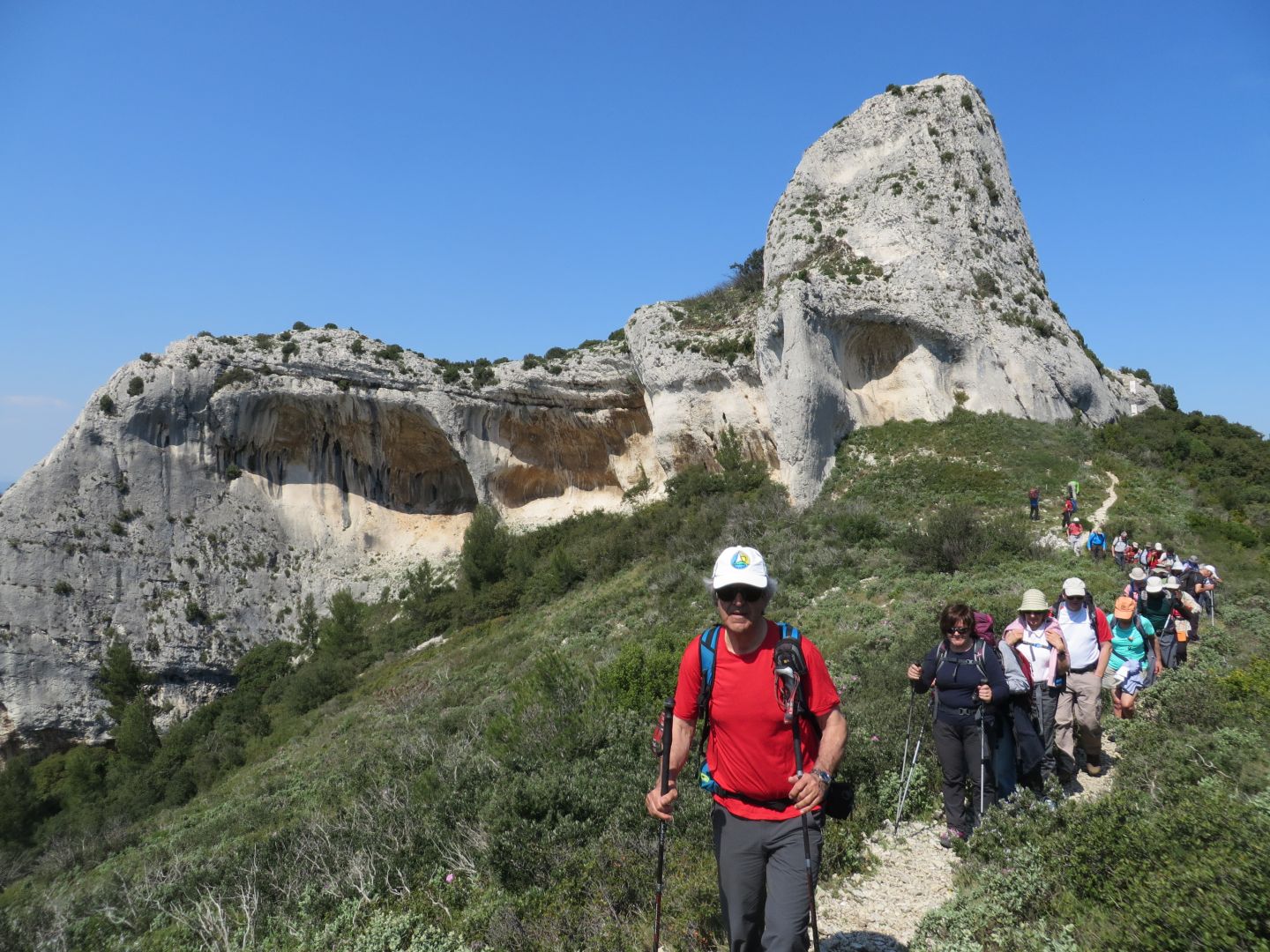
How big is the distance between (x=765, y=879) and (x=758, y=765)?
0.50m

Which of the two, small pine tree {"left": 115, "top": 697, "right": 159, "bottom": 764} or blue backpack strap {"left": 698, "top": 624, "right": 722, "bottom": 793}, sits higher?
blue backpack strap {"left": 698, "top": 624, "right": 722, "bottom": 793}

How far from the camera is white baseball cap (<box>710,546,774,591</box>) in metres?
2.85

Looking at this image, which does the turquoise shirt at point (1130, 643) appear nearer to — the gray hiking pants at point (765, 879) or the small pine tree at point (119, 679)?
the gray hiking pants at point (765, 879)

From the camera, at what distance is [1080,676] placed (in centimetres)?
578

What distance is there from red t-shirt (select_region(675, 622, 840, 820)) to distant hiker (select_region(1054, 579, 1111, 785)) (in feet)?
13.4

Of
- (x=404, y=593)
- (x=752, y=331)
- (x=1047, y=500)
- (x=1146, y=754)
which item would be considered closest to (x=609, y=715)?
(x=1146, y=754)

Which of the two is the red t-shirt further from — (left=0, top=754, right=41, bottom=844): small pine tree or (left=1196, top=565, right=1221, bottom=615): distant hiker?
(left=0, top=754, right=41, bottom=844): small pine tree

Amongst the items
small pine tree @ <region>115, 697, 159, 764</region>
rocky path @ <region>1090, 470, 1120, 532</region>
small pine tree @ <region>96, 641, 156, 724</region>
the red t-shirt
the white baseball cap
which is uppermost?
rocky path @ <region>1090, 470, 1120, 532</region>

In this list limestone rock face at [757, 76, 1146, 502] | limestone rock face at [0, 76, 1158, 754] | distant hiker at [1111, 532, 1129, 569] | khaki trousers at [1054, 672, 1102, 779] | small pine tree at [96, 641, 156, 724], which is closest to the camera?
khaki trousers at [1054, 672, 1102, 779]

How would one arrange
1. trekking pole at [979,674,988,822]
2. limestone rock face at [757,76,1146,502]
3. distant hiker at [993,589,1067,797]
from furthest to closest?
limestone rock face at [757,76,1146,502]
distant hiker at [993,589,1067,797]
trekking pole at [979,674,988,822]

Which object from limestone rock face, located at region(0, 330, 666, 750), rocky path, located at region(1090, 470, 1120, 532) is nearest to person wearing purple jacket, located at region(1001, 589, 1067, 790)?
rocky path, located at region(1090, 470, 1120, 532)

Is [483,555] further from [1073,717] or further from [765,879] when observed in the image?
[765,879]

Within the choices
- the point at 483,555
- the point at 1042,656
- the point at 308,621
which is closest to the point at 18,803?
the point at 308,621

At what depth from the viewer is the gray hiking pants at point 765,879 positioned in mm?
2719
